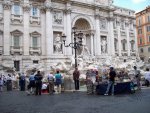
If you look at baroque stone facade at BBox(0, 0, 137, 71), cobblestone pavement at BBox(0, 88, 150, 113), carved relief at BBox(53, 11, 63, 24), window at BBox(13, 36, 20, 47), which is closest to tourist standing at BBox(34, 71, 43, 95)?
cobblestone pavement at BBox(0, 88, 150, 113)

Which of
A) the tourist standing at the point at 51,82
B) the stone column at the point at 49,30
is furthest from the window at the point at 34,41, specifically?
the tourist standing at the point at 51,82

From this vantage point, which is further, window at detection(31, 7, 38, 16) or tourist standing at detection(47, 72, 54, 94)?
window at detection(31, 7, 38, 16)

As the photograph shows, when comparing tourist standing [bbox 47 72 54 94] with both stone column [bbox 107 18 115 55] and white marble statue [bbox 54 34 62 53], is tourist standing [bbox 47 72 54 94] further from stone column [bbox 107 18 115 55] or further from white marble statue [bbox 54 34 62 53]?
stone column [bbox 107 18 115 55]

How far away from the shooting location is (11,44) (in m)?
26.7

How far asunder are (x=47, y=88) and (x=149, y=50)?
3644cm

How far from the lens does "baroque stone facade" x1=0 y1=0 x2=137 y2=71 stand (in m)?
26.5

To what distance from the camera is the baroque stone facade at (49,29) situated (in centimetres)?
2655

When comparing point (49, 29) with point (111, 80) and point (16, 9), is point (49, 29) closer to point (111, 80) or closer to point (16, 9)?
point (16, 9)

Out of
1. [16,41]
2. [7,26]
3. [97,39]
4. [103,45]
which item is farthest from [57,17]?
[103,45]

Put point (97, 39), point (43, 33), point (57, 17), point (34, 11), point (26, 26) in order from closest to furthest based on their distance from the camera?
point (26, 26) < point (34, 11) < point (43, 33) < point (57, 17) < point (97, 39)

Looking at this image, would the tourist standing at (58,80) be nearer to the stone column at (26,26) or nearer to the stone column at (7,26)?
the stone column at (7,26)

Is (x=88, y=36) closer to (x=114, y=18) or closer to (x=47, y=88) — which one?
(x=114, y=18)

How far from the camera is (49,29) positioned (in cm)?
2823

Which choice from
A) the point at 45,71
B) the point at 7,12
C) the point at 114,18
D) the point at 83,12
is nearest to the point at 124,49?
the point at 114,18
